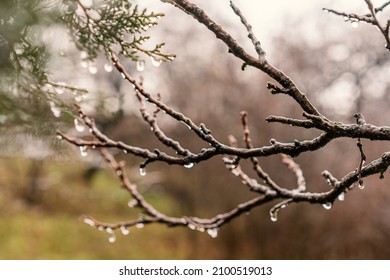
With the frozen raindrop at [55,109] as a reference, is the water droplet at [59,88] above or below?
above

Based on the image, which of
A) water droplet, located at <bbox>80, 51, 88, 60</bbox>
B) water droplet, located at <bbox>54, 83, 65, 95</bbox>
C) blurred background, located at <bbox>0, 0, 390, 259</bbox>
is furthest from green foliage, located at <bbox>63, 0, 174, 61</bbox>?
blurred background, located at <bbox>0, 0, 390, 259</bbox>

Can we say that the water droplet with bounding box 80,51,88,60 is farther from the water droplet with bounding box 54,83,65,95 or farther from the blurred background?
the blurred background

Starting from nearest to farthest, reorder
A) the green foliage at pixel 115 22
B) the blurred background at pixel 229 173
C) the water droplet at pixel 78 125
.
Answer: the green foliage at pixel 115 22, the water droplet at pixel 78 125, the blurred background at pixel 229 173

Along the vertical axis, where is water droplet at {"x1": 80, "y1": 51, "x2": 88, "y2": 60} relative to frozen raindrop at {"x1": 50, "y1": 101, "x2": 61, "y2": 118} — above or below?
above

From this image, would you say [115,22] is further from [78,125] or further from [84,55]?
[78,125]

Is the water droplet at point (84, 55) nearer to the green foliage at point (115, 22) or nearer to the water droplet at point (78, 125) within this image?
the green foliage at point (115, 22)

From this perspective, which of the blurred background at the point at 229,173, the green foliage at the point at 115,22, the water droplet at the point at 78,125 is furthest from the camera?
the blurred background at the point at 229,173

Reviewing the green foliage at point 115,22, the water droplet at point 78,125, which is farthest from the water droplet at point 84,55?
the water droplet at point 78,125
